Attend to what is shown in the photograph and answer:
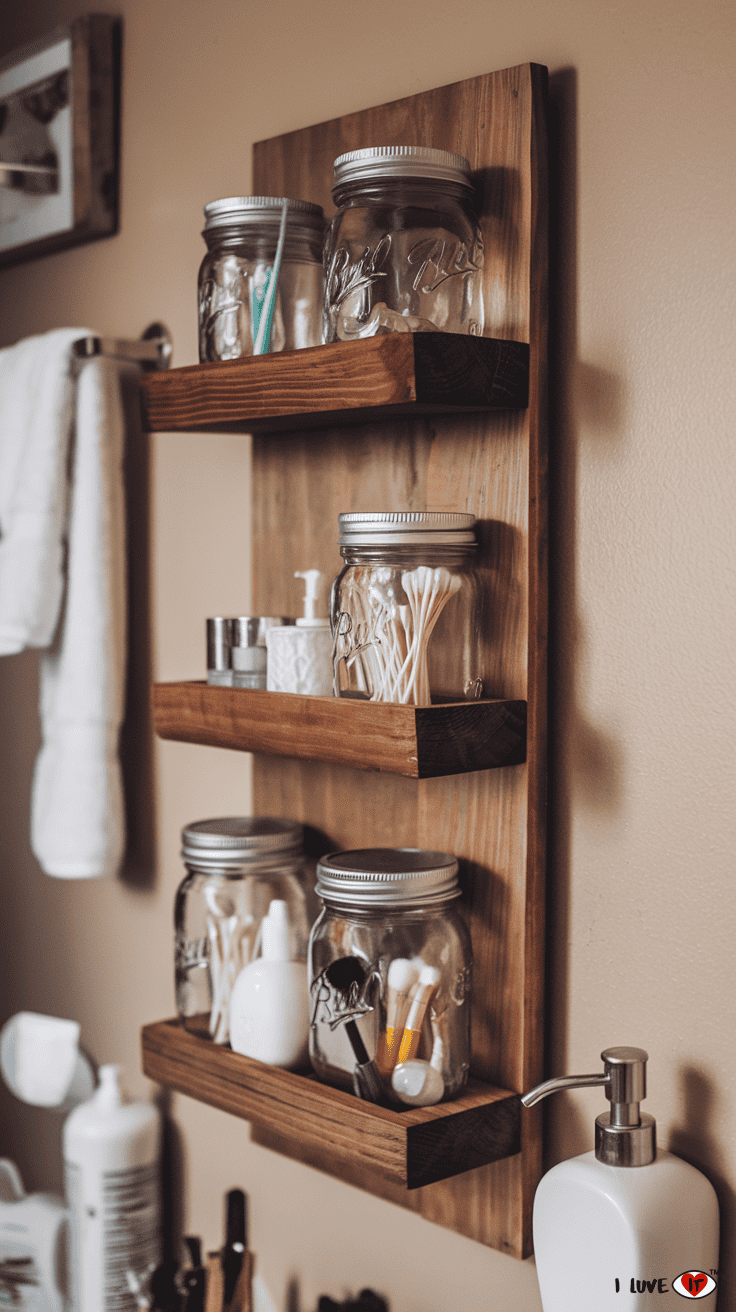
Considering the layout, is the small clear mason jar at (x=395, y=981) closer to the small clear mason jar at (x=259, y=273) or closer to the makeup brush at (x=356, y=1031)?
the makeup brush at (x=356, y=1031)

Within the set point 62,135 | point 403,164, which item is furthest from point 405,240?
point 62,135

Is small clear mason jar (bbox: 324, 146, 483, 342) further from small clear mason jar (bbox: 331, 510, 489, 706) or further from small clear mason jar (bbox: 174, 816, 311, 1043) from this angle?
small clear mason jar (bbox: 174, 816, 311, 1043)

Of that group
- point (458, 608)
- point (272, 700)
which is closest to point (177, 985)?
point (272, 700)

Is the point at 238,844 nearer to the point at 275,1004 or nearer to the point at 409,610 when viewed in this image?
the point at 275,1004

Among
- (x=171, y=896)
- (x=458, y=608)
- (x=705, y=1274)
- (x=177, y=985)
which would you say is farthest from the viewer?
(x=171, y=896)

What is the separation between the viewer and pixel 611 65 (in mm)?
819

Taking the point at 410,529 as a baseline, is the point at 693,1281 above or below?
below

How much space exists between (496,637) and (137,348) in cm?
58

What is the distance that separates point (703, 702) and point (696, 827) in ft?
0.26

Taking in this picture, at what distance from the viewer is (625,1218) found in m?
0.74

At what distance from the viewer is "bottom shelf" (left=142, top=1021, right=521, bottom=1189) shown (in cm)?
82

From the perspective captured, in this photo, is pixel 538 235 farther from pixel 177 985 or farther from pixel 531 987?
pixel 177 985

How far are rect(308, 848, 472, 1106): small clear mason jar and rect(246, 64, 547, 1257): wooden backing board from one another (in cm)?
3

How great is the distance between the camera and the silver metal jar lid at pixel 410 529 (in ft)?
2.75
